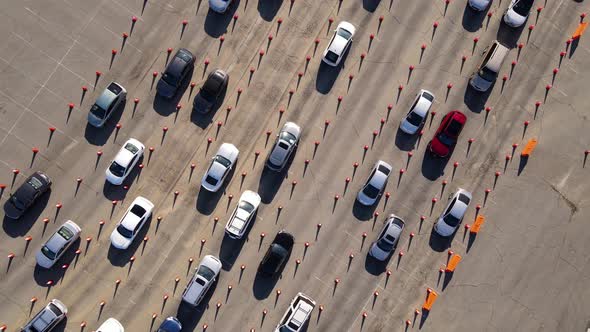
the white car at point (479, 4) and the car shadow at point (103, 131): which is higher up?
the white car at point (479, 4)

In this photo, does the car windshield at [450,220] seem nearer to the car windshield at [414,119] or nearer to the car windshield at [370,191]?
the car windshield at [370,191]

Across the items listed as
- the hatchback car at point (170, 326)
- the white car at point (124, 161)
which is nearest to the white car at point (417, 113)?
the white car at point (124, 161)

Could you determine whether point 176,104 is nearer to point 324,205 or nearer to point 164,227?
point 164,227

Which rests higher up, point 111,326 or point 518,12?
point 518,12

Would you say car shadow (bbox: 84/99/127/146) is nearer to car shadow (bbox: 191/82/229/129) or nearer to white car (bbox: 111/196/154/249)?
white car (bbox: 111/196/154/249)

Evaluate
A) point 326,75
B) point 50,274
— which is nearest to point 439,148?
point 326,75

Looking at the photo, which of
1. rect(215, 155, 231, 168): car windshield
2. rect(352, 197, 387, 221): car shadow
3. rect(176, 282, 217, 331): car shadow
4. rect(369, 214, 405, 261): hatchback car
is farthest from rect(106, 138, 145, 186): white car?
rect(369, 214, 405, 261): hatchback car

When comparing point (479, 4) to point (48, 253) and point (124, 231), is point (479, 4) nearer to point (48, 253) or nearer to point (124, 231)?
point (124, 231)
